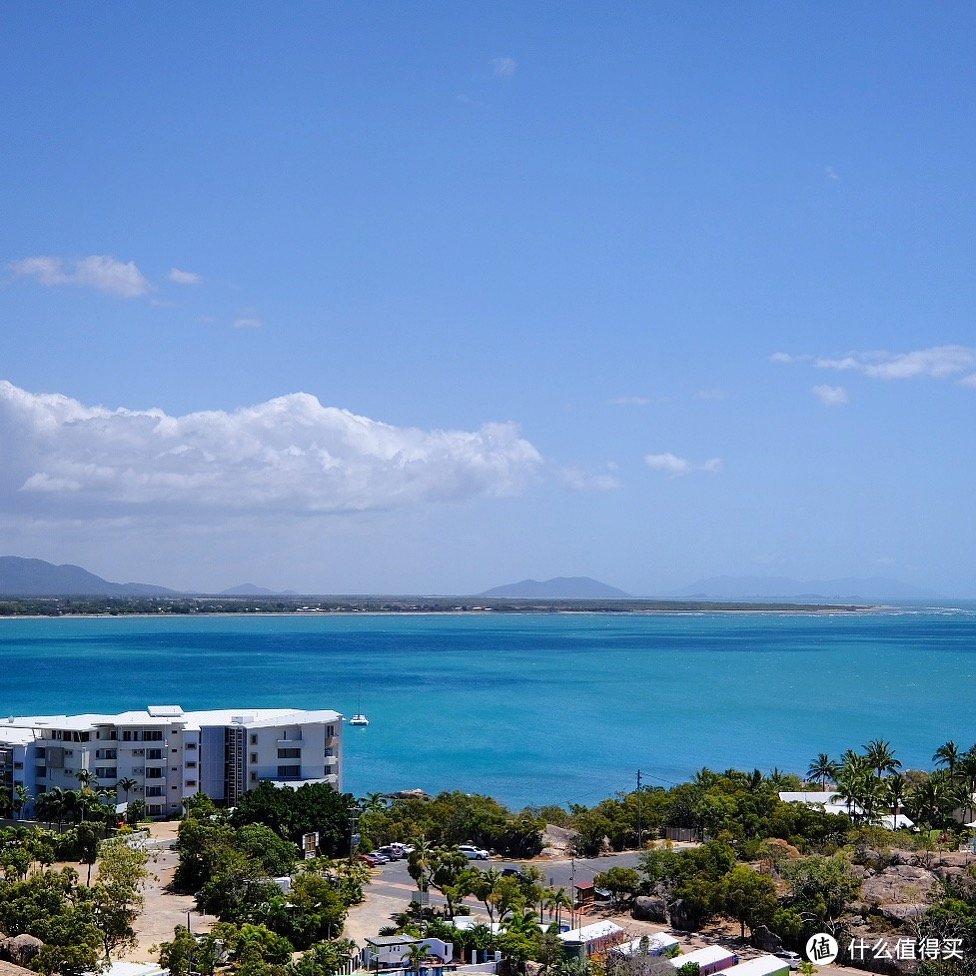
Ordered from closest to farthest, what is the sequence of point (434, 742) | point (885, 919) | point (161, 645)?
point (885, 919) → point (434, 742) → point (161, 645)

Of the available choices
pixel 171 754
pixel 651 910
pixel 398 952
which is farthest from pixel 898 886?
pixel 171 754

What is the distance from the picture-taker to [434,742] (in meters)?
65.8

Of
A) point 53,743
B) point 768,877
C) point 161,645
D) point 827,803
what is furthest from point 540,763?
point 161,645

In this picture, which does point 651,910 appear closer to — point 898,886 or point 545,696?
point 898,886

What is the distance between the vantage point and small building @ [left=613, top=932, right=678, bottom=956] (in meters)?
24.8

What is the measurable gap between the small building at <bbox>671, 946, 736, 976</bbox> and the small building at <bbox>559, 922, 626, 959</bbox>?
1.63 m

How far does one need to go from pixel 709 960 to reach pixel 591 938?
2685 millimetres

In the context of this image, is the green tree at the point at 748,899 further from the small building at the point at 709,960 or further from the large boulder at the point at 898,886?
the large boulder at the point at 898,886

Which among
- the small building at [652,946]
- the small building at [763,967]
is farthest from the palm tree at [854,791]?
the small building at [763,967]

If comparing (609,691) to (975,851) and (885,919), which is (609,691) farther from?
(885,919)

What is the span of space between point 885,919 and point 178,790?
25.0m

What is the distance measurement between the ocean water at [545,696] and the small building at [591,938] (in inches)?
921

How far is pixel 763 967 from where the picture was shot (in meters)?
24.1

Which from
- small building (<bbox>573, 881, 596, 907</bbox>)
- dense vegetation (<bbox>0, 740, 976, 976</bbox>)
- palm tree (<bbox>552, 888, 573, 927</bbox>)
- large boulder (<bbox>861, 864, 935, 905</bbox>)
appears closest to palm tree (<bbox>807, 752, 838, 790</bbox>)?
dense vegetation (<bbox>0, 740, 976, 976</bbox>)
